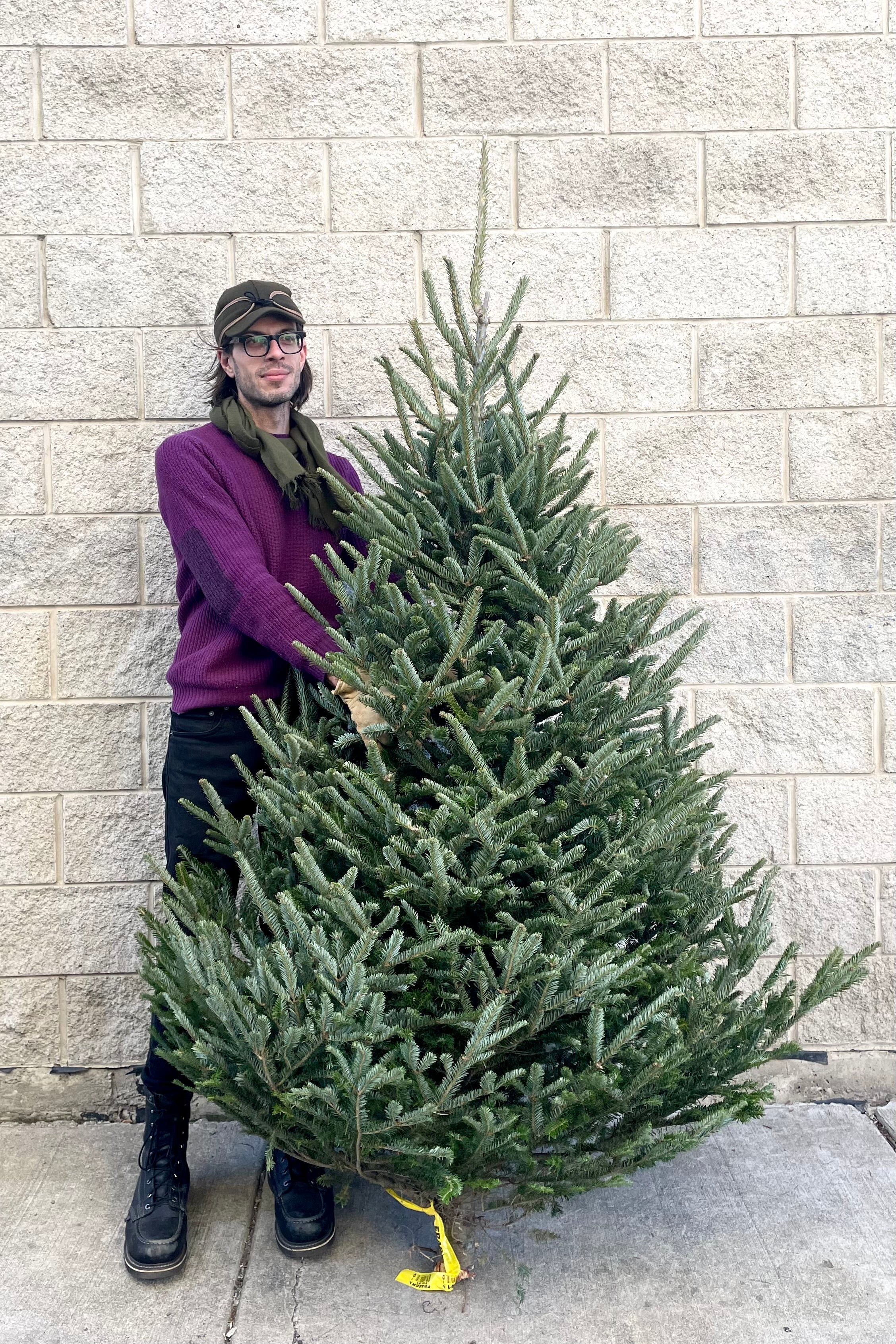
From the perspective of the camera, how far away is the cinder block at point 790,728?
3.74 meters

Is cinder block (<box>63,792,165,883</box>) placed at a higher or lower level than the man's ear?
lower

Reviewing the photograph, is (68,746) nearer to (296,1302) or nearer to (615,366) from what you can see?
(296,1302)

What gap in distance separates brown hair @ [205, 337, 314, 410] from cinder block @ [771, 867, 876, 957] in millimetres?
2188

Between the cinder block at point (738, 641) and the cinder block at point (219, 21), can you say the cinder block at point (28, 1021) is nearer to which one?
the cinder block at point (738, 641)

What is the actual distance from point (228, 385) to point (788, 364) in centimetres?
182

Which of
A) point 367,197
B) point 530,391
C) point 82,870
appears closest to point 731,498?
point 530,391

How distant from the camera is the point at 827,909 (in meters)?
3.77

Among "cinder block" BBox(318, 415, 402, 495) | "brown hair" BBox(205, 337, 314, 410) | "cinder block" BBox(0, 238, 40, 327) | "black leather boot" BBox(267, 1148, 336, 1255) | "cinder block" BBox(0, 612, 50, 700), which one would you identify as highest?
"cinder block" BBox(0, 238, 40, 327)

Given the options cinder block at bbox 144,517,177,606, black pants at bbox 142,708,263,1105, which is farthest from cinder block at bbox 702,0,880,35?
black pants at bbox 142,708,263,1105

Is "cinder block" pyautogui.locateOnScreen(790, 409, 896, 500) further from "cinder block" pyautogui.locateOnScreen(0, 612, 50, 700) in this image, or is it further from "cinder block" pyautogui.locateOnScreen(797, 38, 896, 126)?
"cinder block" pyautogui.locateOnScreen(0, 612, 50, 700)

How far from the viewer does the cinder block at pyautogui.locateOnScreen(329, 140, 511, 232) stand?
3.60m

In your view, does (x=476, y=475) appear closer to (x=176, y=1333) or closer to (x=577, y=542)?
(x=577, y=542)

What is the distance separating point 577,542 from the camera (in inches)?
104

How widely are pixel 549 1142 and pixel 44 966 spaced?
6.49ft
